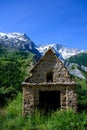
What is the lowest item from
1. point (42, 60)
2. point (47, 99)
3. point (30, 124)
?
point (30, 124)

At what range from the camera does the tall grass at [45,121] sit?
2152 centimetres

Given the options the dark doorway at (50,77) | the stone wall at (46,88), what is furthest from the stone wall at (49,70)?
the stone wall at (46,88)

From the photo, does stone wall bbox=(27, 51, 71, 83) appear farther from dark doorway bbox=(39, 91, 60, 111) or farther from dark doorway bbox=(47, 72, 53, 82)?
dark doorway bbox=(39, 91, 60, 111)

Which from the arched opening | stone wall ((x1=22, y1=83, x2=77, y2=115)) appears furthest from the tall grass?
the arched opening

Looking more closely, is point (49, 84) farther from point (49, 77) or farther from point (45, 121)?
point (45, 121)

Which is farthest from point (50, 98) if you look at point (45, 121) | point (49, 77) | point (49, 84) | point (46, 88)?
point (45, 121)

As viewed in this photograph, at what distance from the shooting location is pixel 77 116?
22.9 m

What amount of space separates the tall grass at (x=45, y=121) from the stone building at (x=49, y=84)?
33.0 inches

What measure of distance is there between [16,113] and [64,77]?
16.1 ft

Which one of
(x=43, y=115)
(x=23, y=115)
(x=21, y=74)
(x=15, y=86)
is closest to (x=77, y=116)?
(x=43, y=115)

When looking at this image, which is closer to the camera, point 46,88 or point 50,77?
point 46,88

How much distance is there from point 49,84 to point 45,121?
310 cm

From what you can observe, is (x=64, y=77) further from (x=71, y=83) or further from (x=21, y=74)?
(x=21, y=74)

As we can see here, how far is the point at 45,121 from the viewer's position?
23.2 metres
